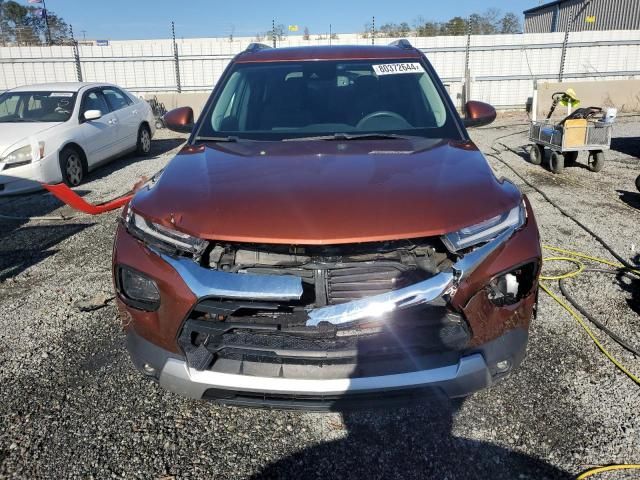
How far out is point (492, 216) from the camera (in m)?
2.15

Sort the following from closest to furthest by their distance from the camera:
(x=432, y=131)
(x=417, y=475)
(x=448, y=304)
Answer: (x=448, y=304) → (x=417, y=475) → (x=432, y=131)

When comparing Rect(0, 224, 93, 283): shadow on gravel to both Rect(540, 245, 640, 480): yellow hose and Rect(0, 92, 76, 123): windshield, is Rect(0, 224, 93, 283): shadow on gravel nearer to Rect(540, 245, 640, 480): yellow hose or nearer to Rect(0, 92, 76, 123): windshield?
Rect(0, 92, 76, 123): windshield

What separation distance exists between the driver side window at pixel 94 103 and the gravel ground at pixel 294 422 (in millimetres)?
5554

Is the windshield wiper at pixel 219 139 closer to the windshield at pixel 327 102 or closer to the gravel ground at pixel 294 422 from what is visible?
the windshield at pixel 327 102

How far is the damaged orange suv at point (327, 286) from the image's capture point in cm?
199

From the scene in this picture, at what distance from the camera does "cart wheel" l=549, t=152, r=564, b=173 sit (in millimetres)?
7793

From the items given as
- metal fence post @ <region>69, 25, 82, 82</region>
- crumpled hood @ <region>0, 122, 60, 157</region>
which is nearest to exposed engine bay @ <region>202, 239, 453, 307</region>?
crumpled hood @ <region>0, 122, 60, 157</region>

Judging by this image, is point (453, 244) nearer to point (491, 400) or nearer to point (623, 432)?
point (491, 400)

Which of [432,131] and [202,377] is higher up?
[432,131]

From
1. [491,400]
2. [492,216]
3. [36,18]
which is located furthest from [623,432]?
[36,18]

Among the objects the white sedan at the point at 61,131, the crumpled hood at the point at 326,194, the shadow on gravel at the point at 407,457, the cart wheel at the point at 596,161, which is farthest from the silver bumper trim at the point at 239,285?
the cart wheel at the point at 596,161

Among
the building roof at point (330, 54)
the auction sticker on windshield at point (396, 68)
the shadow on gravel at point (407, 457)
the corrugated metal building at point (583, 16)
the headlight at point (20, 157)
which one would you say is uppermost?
the corrugated metal building at point (583, 16)

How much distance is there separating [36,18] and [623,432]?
107ft

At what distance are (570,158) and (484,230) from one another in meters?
7.28
